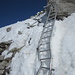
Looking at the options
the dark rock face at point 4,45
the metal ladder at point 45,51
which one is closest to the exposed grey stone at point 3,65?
the dark rock face at point 4,45

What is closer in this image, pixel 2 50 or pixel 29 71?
pixel 29 71

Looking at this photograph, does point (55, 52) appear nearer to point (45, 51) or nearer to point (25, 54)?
point (45, 51)

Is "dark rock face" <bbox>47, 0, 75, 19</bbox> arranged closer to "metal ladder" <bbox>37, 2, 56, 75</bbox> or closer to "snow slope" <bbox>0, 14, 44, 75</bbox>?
"metal ladder" <bbox>37, 2, 56, 75</bbox>

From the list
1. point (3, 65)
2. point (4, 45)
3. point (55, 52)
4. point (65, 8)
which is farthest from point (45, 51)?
point (65, 8)

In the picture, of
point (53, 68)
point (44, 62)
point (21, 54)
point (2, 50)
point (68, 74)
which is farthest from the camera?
point (2, 50)

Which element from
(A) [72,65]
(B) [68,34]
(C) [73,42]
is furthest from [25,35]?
(A) [72,65]

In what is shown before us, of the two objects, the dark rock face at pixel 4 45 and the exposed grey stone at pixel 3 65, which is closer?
the exposed grey stone at pixel 3 65

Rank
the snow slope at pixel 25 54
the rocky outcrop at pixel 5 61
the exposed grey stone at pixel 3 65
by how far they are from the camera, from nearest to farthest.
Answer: the snow slope at pixel 25 54, the rocky outcrop at pixel 5 61, the exposed grey stone at pixel 3 65

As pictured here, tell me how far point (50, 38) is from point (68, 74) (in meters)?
3.49

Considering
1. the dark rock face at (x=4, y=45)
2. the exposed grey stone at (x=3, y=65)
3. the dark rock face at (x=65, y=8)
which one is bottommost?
the exposed grey stone at (x=3, y=65)

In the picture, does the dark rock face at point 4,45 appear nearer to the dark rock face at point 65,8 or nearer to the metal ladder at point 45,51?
the metal ladder at point 45,51

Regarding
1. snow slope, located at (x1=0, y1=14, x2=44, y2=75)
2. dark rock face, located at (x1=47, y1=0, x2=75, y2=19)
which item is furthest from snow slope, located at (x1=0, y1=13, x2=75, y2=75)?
dark rock face, located at (x1=47, y1=0, x2=75, y2=19)

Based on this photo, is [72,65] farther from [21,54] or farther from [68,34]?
[21,54]

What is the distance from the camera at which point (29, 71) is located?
905 cm
